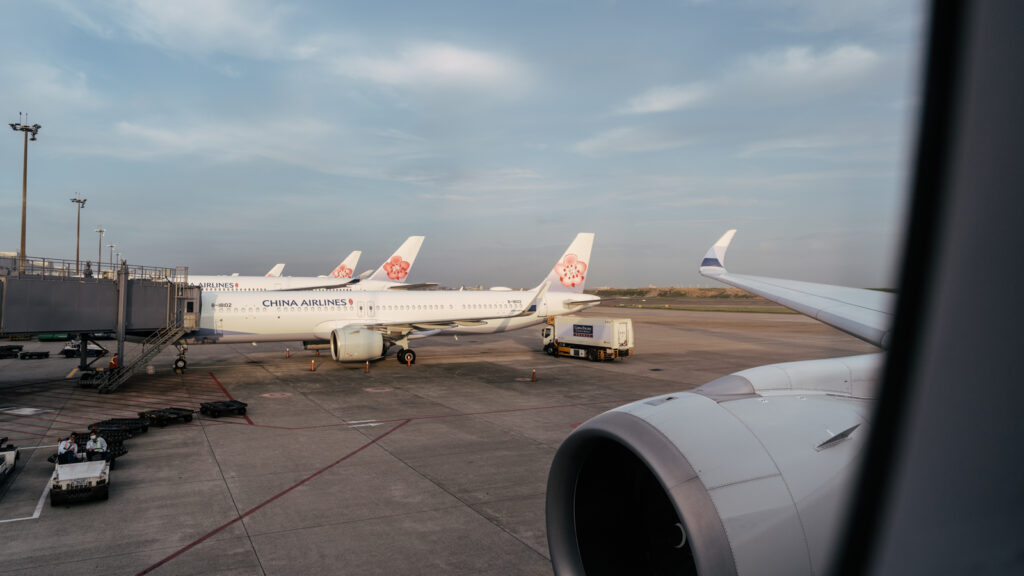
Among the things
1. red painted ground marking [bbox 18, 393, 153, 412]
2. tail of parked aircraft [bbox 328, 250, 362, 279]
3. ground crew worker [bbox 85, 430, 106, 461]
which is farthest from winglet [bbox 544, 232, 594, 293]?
tail of parked aircraft [bbox 328, 250, 362, 279]

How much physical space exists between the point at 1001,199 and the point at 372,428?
15.3m

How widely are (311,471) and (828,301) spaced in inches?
387

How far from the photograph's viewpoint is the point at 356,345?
25328mm

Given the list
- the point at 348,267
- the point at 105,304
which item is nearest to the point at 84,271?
the point at 105,304

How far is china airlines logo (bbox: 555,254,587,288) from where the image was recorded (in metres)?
35.1

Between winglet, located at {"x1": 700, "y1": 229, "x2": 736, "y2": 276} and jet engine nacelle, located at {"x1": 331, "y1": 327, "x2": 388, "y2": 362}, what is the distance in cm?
1714

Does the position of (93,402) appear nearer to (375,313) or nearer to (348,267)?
(375,313)

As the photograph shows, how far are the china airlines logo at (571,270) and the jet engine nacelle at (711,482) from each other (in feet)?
98.3

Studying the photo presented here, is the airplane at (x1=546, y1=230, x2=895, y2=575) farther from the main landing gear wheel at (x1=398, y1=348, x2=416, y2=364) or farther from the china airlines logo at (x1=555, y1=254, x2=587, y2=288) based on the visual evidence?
the china airlines logo at (x1=555, y1=254, x2=587, y2=288)

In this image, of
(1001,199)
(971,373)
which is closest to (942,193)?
(1001,199)

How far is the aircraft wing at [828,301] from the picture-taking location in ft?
21.4

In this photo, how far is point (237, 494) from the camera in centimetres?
1067

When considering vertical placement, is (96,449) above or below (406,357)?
above

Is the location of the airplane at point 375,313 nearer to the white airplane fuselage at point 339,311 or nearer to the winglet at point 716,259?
the white airplane fuselage at point 339,311
